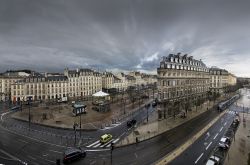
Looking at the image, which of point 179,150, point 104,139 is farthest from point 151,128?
point 104,139

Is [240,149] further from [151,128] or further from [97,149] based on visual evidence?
[97,149]

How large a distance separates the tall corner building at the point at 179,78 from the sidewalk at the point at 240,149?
2407 cm

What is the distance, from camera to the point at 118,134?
146ft

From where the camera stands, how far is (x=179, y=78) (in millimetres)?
67438

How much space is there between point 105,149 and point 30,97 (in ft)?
271

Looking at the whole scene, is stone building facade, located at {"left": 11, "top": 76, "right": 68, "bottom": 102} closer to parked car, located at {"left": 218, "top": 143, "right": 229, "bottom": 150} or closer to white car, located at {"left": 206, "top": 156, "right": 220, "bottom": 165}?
parked car, located at {"left": 218, "top": 143, "right": 229, "bottom": 150}

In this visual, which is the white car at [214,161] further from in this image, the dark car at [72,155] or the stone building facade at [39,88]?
the stone building facade at [39,88]

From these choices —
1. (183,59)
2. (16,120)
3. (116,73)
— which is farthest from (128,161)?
(116,73)

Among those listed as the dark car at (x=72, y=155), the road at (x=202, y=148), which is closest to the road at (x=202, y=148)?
the road at (x=202, y=148)

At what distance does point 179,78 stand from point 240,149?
116ft

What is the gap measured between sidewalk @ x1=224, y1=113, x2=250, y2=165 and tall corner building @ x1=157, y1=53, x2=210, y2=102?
24.1 m

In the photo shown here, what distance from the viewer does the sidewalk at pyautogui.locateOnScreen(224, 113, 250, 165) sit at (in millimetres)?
30331

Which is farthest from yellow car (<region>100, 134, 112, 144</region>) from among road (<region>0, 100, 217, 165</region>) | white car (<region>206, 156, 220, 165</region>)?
white car (<region>206, 156, 220, 165</region>)

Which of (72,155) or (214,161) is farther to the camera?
(72,155)
